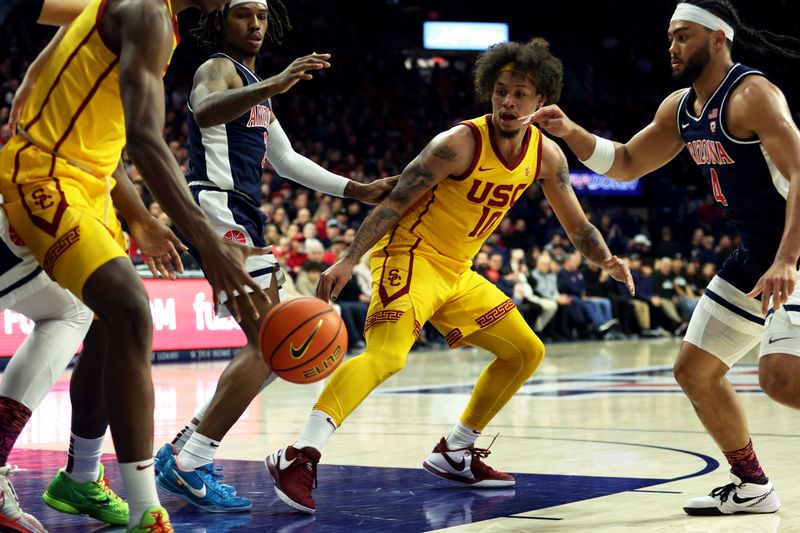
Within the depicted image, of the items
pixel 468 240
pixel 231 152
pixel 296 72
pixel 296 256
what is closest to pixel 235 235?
pixel 231 152

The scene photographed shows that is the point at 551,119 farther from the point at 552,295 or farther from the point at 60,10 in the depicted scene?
the point at 552,295

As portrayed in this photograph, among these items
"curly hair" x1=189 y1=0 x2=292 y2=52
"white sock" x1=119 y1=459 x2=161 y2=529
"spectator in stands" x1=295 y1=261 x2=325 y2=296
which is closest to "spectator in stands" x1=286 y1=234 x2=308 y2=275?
"spectator in stands" x1=295 y1=261 x2=325 y2=296

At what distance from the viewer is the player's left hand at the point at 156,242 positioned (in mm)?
4355

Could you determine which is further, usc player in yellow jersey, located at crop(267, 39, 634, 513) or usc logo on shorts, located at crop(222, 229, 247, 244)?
usc player in yellow jersey, located at crop(267, 39, 634, 513)

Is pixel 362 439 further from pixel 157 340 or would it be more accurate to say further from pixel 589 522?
pixel 157 340

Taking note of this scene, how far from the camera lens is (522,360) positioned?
219 inches

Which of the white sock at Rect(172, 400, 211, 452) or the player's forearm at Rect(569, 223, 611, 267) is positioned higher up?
the player's forearm at Rect(569, 223, 611, 267)

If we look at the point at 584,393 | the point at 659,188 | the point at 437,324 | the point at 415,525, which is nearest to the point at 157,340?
the point at 584,393

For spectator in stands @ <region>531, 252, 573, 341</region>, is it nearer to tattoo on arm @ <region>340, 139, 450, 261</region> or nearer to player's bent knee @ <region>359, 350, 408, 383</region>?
tattoo on arm @ <region>340, 139, 450, 261</region>

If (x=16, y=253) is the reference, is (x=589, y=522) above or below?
below

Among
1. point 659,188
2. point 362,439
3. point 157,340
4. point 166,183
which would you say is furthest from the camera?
point 659,188

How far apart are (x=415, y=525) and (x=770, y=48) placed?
2652mm

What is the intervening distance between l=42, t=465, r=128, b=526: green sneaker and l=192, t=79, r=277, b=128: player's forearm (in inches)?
60.1

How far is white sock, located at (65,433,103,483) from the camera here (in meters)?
4.48
